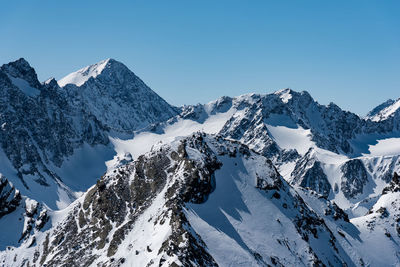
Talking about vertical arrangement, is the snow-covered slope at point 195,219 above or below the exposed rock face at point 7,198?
below

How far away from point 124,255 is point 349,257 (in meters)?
56.6

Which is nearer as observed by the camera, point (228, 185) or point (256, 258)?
point (256, 258)

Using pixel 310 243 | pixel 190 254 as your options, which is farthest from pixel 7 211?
pixel 310 243

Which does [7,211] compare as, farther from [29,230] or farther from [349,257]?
[349,257]

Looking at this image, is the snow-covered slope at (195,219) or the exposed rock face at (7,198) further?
the exposed rock face at (7,198)

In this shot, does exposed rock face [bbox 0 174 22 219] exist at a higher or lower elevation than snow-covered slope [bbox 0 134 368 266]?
higher

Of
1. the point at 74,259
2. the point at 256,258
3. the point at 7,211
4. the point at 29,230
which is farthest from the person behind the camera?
the point at 7,211

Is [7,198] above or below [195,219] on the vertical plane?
above

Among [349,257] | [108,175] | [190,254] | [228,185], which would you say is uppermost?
[108,175]

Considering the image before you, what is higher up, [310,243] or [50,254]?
[50,254]

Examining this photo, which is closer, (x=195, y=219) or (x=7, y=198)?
(x=195, y=219)

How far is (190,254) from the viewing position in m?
68.4

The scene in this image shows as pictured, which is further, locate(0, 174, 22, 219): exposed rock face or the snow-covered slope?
locate(0, 174, 22, 219): exposed rock face

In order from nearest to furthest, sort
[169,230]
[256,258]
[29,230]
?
[169,230], [256,258], [29,230]
